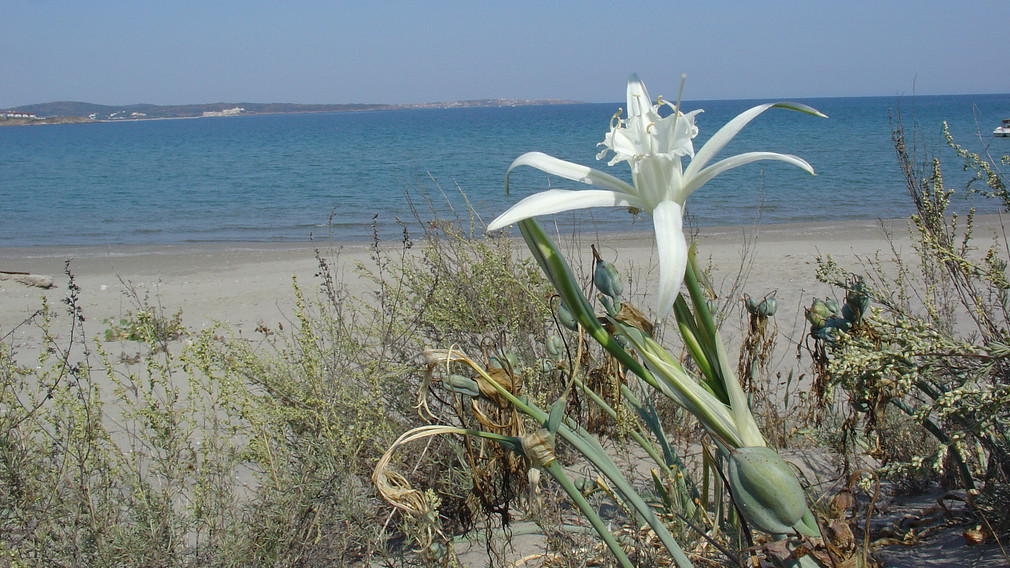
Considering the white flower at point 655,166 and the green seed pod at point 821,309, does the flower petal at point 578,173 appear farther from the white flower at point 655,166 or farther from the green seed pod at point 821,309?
the green seed pod at point 821,309

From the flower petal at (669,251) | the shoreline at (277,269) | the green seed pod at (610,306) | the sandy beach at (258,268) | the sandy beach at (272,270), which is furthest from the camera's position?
the sandy beach at (258,268)

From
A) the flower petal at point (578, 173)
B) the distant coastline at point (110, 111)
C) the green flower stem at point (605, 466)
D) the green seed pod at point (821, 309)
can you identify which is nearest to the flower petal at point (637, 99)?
the flower petal at point (578, 173)

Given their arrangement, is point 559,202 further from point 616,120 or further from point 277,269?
point 277,269

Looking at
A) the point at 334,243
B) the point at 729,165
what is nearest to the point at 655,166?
the point at 729,165

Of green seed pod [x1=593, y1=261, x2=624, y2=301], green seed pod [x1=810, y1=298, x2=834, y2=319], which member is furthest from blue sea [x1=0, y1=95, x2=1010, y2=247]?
green seed pod [x1=593, y1=261, x2=624, y2=301]

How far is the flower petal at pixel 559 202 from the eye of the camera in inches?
34.2

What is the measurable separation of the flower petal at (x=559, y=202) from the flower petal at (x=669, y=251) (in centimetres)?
6

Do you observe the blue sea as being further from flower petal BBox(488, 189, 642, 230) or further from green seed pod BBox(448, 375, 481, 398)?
flower petal BBox(488, 189, 642, 230)

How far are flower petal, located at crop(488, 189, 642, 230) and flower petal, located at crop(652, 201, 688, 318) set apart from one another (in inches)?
2.2

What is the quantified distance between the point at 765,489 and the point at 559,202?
0.46 metres

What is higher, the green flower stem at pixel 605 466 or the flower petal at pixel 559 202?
the flower petal at pixel 559 202

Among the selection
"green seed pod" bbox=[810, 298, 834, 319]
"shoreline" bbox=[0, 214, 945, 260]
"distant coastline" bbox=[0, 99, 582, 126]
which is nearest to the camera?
"green seed pod" bbox=[810, 298, 834, 319]

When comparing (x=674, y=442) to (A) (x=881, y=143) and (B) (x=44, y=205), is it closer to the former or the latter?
(B) (x=44, y=205)

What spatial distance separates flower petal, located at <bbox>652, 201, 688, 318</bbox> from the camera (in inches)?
30.9
